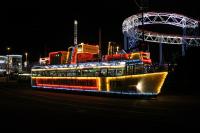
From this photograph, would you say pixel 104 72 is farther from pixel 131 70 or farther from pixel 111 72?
pixel 131 70

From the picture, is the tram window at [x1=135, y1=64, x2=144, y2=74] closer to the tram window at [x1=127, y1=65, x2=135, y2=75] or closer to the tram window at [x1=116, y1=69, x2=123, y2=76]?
the tram window at [x1=127, y1=65, x2=135, y2=75]

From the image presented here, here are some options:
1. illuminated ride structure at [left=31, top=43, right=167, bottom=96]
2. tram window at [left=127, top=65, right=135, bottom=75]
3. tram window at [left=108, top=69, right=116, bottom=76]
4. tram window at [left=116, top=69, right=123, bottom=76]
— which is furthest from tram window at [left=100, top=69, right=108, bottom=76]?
tram window at [left=127, top=65, right=135, bottom=75]

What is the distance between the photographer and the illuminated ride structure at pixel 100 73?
29.4 m

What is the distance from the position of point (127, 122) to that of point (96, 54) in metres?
25.9

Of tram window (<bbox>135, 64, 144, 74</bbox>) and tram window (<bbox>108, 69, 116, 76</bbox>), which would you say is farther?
tram window (<bbox>108, 69, 116, 76</bbox>)

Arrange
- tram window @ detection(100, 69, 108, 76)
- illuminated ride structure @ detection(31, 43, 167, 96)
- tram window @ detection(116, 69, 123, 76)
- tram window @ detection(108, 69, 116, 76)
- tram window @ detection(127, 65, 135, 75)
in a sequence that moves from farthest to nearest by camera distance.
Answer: tram window @ detection(100, 69, 108, 76) → tram window @ detection(108, 69, 116, 76) → tram window @ detection(116, 69, 123, 76) → tram window @ detection(127, 65, 135, 75) → illuminated ride structure @ detection(31, 43, 167, 96)

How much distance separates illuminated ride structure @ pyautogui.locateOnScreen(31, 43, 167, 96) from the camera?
29.4 meters

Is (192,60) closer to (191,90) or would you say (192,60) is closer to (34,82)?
(191,90)

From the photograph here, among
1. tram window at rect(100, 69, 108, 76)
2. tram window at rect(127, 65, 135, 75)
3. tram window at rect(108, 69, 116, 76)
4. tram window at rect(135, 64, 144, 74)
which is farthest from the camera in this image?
tram window at rect(100, 69, 108, 76)

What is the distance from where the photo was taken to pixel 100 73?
34.1 m

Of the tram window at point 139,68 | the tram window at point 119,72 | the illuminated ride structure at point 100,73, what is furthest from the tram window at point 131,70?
the tram window at point 119,72

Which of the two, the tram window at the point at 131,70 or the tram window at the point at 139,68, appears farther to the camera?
the tram window at the point at 131,70

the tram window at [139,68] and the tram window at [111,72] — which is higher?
the tram window at [139,68]

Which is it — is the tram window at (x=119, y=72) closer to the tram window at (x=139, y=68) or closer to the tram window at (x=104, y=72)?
the tram window at (x=104, y=72)
